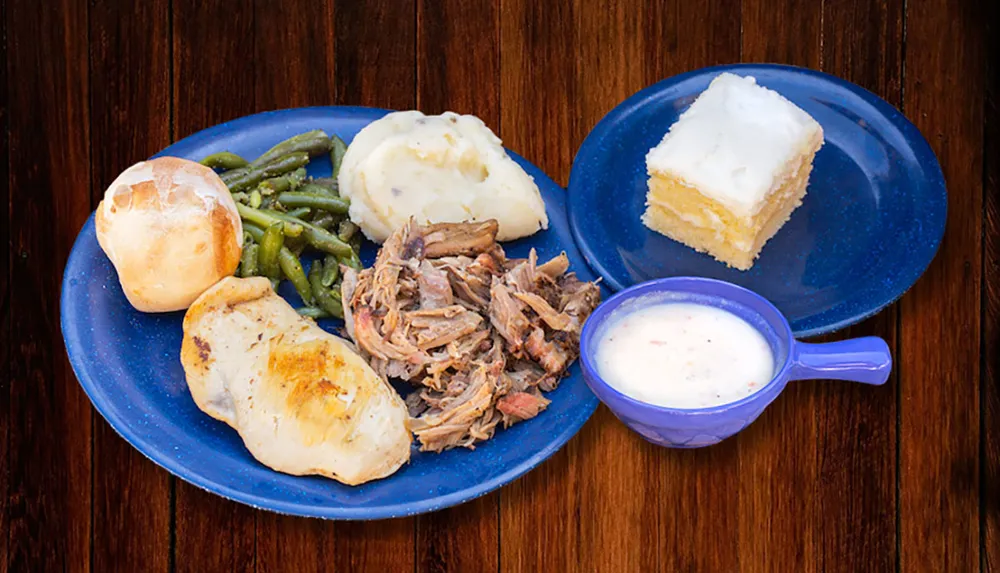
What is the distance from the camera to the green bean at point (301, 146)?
4.38 meters

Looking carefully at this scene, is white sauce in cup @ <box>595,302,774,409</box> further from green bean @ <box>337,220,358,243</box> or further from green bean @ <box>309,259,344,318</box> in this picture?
green bean @ <box>337,220,358,243</box>

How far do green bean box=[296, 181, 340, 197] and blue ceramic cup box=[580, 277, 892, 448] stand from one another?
1.22m

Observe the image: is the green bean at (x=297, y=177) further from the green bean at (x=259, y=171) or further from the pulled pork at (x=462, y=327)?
the pulled pork at (x=462, y=327)

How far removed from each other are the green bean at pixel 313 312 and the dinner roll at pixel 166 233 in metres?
0.27

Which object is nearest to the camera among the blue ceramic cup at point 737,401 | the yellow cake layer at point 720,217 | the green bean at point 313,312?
the blue ceramic cup at point 737,401

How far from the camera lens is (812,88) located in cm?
466

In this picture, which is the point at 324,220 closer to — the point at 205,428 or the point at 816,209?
the point at 205,428

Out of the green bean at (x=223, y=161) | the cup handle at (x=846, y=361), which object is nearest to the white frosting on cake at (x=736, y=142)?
the cup handle at (x=846, y=361)

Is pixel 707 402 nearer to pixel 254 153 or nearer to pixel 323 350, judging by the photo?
pixel 323 350

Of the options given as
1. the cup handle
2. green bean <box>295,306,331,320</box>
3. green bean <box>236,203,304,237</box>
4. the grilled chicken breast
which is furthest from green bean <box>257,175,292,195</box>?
the cup handle

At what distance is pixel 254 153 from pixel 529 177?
1.04m

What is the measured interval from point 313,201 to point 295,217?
91mm

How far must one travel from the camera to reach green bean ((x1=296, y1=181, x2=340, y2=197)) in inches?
168

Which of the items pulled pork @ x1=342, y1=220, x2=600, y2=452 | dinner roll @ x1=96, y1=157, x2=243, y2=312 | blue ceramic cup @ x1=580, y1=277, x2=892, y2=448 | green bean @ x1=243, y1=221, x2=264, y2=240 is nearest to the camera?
blue ceramic cup @ x1=580, y1=277, x2=892, y2=448
